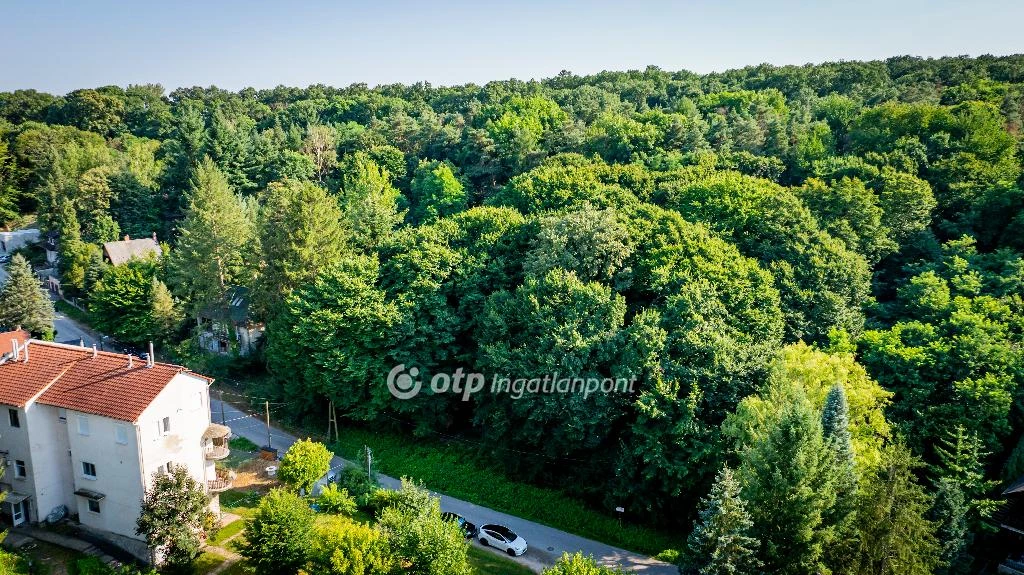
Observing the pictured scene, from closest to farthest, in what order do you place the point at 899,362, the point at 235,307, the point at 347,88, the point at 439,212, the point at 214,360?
the point at 899,362 < the point at 214,360 < the point at 235,307 < the point at 439,212 < the point at 347,88

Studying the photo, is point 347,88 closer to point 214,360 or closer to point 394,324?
point 214,360

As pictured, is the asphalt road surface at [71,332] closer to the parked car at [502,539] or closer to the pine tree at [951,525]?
the parked car at [502,539]

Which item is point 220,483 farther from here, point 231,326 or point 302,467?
point 231,326

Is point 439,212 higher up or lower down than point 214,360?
higher up

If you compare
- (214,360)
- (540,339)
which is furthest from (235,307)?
(540,339)

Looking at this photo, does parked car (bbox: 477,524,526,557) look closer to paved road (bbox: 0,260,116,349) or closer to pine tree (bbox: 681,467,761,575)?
pine tree (bbox: 681,467,761,575)
